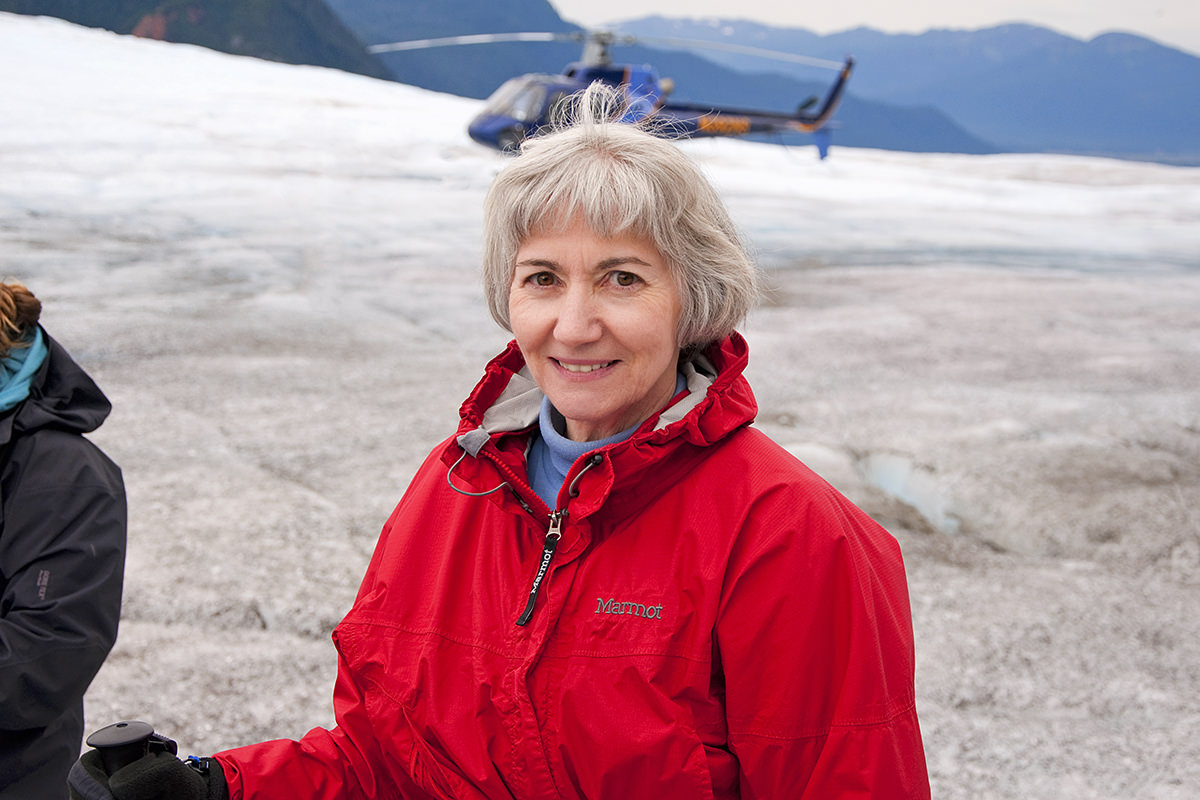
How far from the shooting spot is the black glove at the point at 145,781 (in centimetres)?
130

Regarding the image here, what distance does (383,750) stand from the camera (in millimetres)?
1496

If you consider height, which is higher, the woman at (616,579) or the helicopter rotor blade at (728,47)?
the helicopter rotor blade at (728,47)

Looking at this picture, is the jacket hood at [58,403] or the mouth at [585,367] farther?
the jacket hood at [58,403]

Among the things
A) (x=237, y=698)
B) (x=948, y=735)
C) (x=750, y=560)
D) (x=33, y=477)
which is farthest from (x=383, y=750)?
(x=948, y=735)

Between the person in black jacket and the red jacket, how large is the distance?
1.80 ft

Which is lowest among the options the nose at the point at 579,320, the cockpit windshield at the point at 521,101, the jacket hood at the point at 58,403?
the cockpit windshield at the point at 521,101

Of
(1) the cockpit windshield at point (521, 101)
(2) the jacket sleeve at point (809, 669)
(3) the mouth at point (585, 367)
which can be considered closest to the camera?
(2) the jacket sleeve at point (809, 669)

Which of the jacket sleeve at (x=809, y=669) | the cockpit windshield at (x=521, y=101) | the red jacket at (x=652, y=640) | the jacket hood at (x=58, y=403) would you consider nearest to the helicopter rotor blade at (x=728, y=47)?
the cockpit windshield at (x=521, y=101)

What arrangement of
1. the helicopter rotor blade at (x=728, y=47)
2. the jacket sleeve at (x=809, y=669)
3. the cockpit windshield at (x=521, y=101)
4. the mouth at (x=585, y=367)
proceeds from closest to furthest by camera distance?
the jacket sleeve at (x=809, y=669) → the mouth at (x=585, y=367) → the helicopter rotor blade at (x=728, y=47) → the cockpit windshield at (x=521, y=101)

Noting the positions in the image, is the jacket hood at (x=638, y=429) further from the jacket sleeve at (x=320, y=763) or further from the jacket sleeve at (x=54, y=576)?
the jacket sleeve at (x=54, y=576)

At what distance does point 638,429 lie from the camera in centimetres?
138

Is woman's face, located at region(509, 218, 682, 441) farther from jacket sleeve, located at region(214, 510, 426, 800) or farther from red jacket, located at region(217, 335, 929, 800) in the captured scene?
jacket sleeve, located at region(214, 510, 426, 800)

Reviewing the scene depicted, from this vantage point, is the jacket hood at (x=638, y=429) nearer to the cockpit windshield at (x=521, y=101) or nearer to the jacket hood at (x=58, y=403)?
the jacket hood at (x=58, y=403)

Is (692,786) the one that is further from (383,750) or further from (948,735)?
(948,735)
